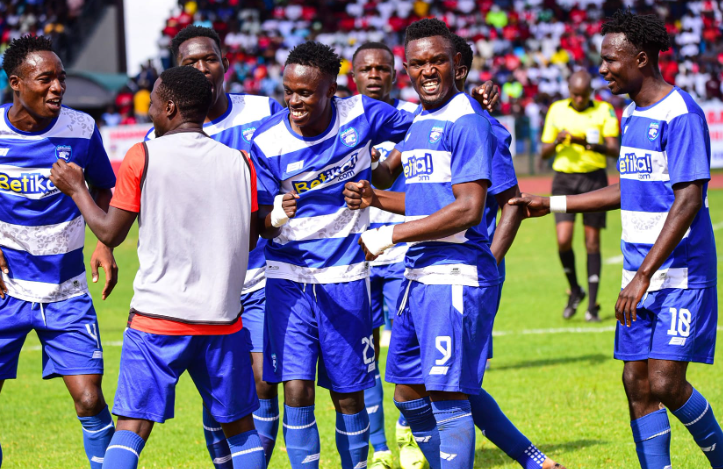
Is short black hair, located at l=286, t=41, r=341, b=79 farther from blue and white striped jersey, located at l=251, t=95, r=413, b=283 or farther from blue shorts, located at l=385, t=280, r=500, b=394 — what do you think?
blue shorts, located at l=385, t=280, r=500, b=394

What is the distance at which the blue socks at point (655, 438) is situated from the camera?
440 centimetres

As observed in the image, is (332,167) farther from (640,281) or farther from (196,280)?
(640,281)

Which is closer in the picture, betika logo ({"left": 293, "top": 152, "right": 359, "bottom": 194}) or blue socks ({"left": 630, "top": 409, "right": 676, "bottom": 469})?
blue socks ({"left": 630, "top": 409, "right": 676, "bottom": 469})

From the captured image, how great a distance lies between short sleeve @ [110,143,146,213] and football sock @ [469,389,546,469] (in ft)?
7.32

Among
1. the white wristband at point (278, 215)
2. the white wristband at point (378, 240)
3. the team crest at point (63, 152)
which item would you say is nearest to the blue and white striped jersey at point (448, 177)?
the white wristband at point (378, 240)

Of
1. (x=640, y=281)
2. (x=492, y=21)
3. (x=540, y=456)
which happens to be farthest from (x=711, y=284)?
(x=492, y=21)

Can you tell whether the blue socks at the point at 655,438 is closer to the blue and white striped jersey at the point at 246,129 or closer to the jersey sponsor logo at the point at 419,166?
the jersey sponsor logo at the point at 419,166

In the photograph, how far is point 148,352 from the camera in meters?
3.87

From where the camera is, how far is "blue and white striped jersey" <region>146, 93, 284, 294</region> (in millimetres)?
5195

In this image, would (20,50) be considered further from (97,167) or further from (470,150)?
(470,150)

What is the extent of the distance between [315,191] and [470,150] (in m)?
0.93

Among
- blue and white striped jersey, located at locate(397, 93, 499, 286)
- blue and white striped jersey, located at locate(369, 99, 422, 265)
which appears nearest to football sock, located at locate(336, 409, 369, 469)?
blue and white striped jersey, located at locate(397, 93, 499, 286)

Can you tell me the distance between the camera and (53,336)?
4684mm

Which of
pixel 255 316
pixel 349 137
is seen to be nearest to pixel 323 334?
pixel 255 316
